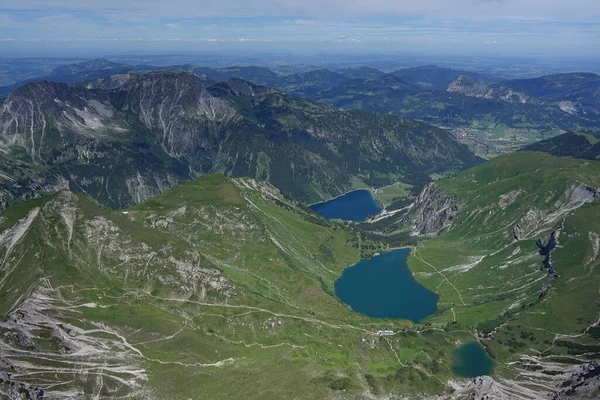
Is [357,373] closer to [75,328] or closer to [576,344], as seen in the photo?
[576,344]

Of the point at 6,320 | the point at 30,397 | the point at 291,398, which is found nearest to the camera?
the point at 30,397

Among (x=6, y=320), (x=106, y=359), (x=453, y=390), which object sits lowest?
(x=453, y=390)

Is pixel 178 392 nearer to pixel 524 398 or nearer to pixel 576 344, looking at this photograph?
pixel 524 398

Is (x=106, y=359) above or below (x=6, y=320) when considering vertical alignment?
below

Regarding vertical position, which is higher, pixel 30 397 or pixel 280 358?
pixel 30 397

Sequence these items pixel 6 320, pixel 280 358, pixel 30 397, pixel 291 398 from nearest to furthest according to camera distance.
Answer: pixel 30 397 < pixel 291 398 < pixel 6 320 < pixel 280 358

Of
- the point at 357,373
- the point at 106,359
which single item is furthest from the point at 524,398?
the point at 106,359

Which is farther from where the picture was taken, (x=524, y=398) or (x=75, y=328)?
(x=75, y=328)

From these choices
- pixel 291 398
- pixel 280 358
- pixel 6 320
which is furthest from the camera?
pixel 280 358

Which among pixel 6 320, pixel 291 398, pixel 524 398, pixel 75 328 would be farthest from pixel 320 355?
pixel 6 320
